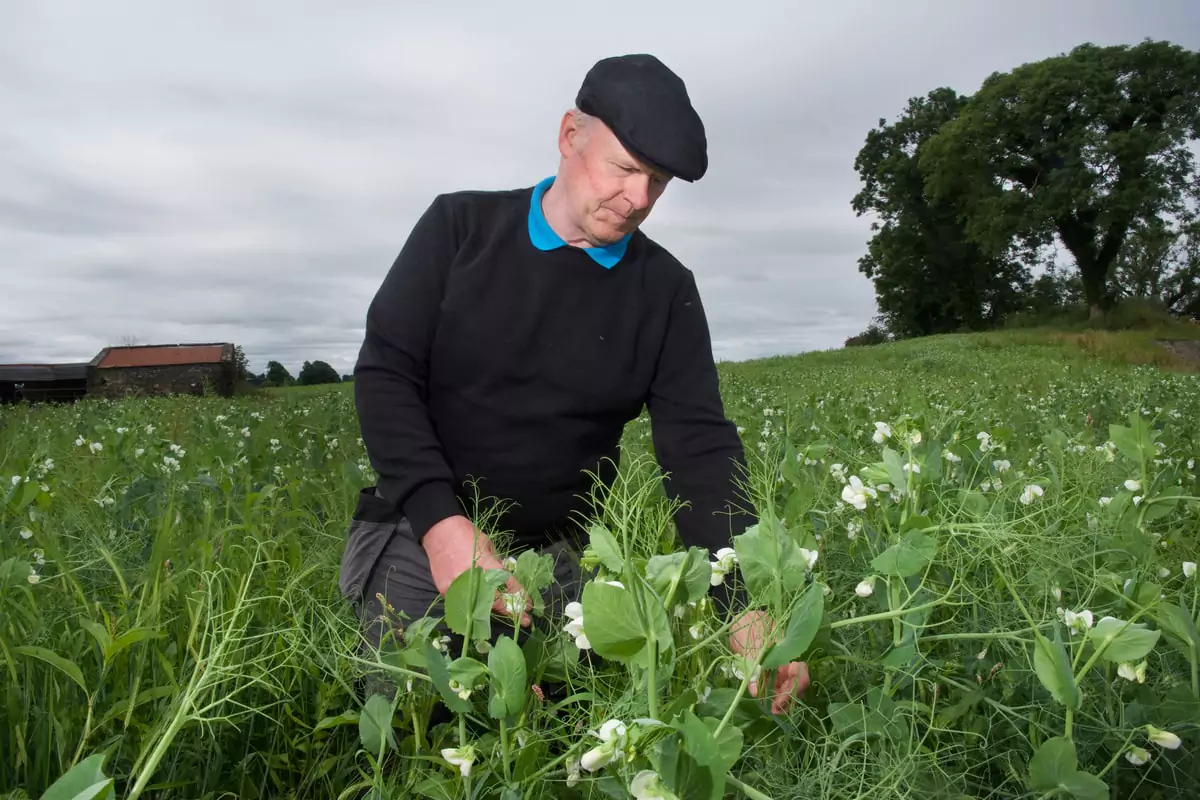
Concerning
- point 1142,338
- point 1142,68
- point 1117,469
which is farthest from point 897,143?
point 1117,469

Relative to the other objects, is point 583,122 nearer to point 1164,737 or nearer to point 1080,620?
point 1080,620

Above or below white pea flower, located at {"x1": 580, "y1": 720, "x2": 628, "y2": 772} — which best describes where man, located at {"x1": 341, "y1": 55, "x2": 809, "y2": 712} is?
above

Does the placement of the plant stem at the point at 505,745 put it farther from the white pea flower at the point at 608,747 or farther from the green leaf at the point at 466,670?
the white pea flower at the point at 608,747

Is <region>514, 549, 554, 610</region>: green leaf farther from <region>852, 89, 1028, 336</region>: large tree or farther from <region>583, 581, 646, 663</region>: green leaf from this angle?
<region>852, 89, 1028, 336</region>: large tree

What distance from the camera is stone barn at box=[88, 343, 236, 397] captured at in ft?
62.6

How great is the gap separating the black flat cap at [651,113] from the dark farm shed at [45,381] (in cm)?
2106

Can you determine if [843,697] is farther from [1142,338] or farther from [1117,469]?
[1142,338]

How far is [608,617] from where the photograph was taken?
906 mm

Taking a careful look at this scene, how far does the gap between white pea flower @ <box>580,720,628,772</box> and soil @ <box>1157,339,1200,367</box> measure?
25.6 meters

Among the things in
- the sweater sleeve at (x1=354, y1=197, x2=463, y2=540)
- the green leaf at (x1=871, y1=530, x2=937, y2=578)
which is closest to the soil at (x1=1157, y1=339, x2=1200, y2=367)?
the sweater sleeve at (x1=354, y1=197, x2=463, y2=540)

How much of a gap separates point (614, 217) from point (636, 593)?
1.56 meters

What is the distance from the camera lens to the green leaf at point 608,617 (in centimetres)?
90

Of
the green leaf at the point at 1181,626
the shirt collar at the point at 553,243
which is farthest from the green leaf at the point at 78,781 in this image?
the shirt collar at the point at 553,243

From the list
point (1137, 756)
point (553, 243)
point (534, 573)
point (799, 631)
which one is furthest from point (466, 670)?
point (553, 243)
